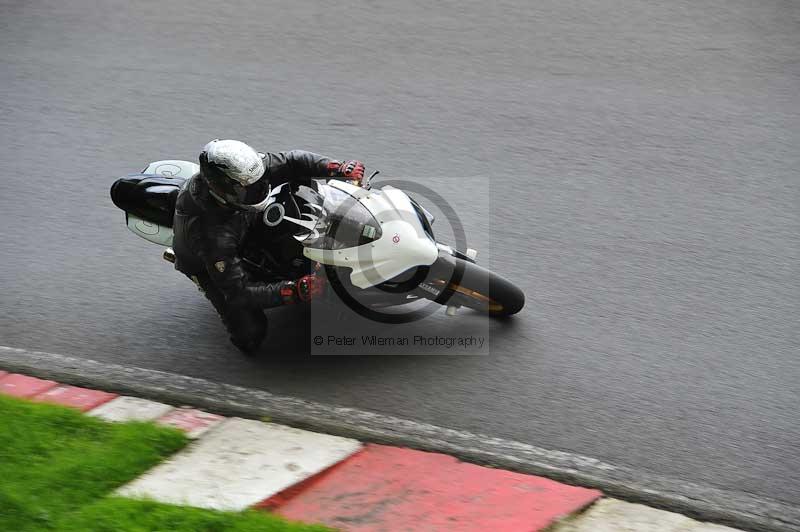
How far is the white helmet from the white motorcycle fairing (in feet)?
1.74

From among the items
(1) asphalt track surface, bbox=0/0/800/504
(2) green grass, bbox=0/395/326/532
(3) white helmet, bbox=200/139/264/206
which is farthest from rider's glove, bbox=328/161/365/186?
(2) green grass, bbox=0/395/326/532

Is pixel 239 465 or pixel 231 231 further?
pixel 231 231

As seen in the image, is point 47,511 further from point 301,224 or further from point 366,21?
point 366,21

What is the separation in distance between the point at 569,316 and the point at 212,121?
158 inches

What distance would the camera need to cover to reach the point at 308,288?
5.16 m

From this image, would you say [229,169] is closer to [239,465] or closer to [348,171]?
[348,171]

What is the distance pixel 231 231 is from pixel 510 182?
2.67 m

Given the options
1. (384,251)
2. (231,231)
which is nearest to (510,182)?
(384,251)

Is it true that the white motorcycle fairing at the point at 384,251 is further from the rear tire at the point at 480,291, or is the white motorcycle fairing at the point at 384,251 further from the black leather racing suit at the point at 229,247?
the black leather racing suit at the point at 229,247

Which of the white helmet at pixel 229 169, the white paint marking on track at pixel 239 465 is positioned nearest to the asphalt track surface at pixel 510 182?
the white paint marking on track at pixel 239 465

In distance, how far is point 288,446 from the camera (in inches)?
183

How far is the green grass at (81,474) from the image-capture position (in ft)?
12.9

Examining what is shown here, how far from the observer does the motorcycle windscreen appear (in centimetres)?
505

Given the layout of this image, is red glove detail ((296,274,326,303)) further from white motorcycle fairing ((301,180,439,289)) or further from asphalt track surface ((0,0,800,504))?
asphalt track surface ((0,0,800,504))
